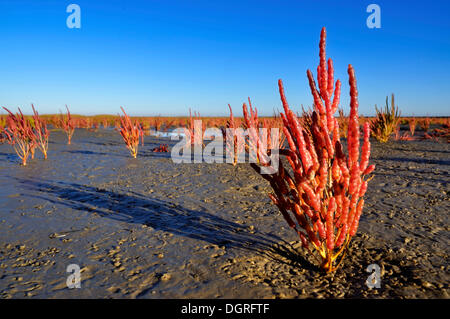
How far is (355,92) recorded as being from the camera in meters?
1.42

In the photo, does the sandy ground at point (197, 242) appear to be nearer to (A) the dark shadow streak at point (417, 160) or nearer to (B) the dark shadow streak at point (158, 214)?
(B) the dark shadow streak at point (158, 214)

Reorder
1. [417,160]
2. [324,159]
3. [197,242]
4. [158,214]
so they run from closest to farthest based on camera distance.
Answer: [324,159]
[197,242]
[158,214]
[417,160]

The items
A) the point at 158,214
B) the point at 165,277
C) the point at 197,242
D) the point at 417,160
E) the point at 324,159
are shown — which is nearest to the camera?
the point at 324,159

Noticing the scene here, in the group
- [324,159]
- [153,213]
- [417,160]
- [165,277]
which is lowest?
[165,277]

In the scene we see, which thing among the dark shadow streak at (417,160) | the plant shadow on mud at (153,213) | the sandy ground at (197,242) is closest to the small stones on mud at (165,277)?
the sandy ground at (197,242)

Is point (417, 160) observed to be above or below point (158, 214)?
above

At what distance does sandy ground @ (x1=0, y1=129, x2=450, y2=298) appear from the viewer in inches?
67.8

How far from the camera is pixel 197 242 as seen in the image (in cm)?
237

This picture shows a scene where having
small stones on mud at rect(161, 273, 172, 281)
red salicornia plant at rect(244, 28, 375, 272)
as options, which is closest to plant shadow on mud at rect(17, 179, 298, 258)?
small stones on mud at rect(161, 273, 172, 281)

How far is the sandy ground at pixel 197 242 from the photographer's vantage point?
1.72 m

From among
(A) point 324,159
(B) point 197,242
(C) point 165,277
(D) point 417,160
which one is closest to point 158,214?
(B) point 197,242

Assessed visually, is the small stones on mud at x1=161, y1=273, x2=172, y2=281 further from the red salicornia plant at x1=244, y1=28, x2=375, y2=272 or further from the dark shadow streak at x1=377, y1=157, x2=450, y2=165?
the dark shadow streak at x1=377, y1=157, x2=450, y2=165

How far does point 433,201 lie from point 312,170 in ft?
9.07

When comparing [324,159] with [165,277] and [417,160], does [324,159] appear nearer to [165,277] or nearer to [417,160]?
[165,277]
